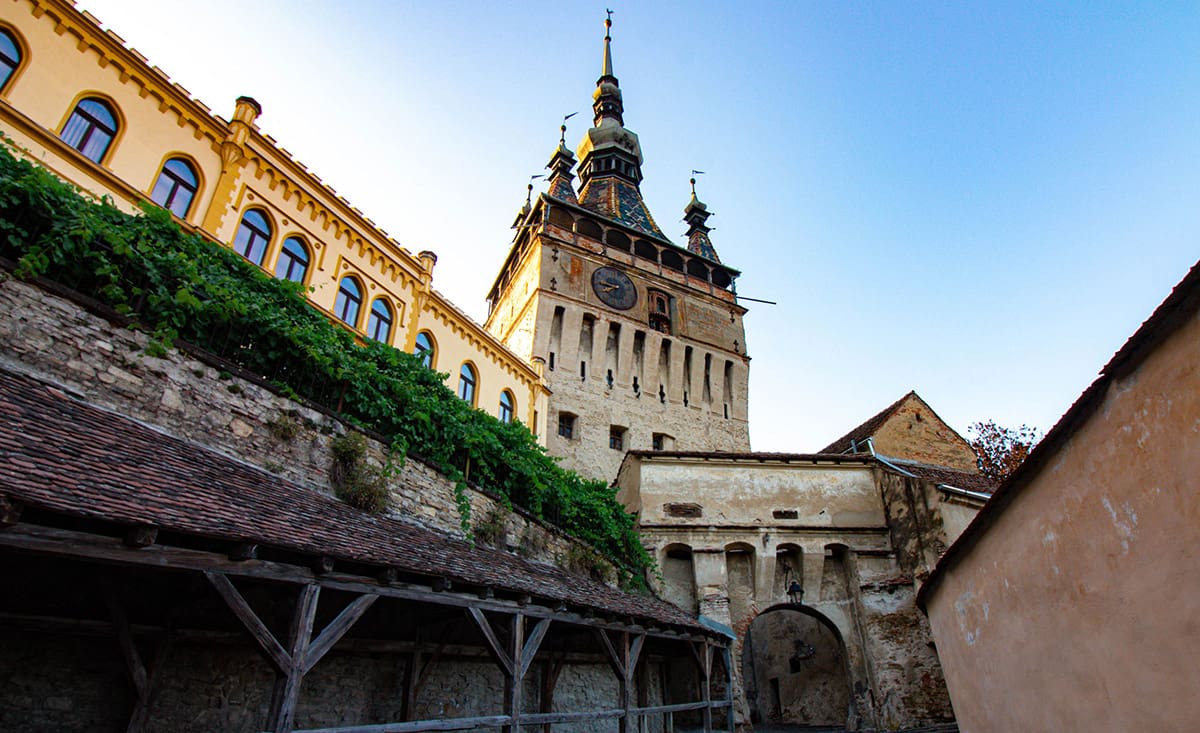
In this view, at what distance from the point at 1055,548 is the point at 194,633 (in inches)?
336

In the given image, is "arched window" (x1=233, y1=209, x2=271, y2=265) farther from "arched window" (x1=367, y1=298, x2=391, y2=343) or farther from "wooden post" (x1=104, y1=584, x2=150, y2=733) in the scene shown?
"wooden post" (x1=104, y1=584, x2=150, y2=733)

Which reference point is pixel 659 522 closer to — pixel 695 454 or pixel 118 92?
pixel 695 454

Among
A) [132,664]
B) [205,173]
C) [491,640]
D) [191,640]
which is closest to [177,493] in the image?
[132,664]

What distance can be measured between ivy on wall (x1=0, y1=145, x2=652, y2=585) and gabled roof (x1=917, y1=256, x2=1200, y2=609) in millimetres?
7867

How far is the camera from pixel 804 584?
618 inches

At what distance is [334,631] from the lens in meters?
5.56

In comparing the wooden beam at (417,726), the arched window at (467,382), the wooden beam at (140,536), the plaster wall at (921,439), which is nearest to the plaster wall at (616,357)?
the arched window at (467,382)

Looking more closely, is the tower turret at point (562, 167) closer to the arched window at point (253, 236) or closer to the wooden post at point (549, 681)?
the arched window at point (253, 236)

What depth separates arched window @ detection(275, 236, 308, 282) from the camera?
46.5 ft

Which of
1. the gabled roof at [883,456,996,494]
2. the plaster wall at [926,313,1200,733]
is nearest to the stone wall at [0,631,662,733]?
the plaster wall at [926,313,1200,733]

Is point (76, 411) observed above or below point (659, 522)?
below

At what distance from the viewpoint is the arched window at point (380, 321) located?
15922mm

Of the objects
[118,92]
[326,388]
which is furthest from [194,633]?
[118,92]

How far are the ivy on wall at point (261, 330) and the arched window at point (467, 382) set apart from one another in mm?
4444
